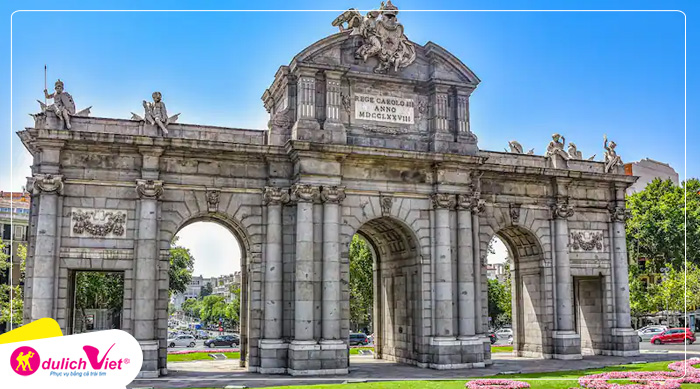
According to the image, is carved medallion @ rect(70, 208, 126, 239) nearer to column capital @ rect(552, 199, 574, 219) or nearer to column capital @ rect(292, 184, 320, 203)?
column capital @ rect(292, 184, 320, 203)

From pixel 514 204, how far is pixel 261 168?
12.7 metres

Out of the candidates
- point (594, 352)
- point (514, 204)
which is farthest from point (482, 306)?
point (594, 352)

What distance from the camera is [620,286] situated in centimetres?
3581

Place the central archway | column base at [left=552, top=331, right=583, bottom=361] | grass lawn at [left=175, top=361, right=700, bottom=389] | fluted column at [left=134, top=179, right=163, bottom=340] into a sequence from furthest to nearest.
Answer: column base at [left=552, top=331, right=583, bottom=361] < the central archway < fluted column at [left=134, top=179, right=163, bottom=340] < grass lawn at [left=175, top=361, right=700, bottom=389]

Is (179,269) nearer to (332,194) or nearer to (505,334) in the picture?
(505,334)

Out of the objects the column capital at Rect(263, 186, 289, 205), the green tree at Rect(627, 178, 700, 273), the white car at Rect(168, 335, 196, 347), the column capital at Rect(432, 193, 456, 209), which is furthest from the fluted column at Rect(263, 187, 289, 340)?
the green tree at Rect(627, 178, 700, 273)

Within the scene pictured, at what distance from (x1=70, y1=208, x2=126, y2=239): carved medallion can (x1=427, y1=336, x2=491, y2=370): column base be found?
1367 cm

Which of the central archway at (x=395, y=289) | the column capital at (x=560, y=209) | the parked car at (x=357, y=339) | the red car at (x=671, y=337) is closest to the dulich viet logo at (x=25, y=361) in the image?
the central archway at (x=395, y=289)

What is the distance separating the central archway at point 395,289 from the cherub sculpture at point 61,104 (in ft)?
44.5

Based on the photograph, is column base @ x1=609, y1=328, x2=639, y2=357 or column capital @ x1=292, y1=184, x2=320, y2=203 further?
column base @ x1=609, y1=328, x2=639, y2=357

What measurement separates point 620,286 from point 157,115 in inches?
949

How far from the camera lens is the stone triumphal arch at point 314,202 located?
2761cm

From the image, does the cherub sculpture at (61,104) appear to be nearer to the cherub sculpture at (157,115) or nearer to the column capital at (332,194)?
the cherub sculpture at (157,115)

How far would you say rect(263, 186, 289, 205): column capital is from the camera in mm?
29344
